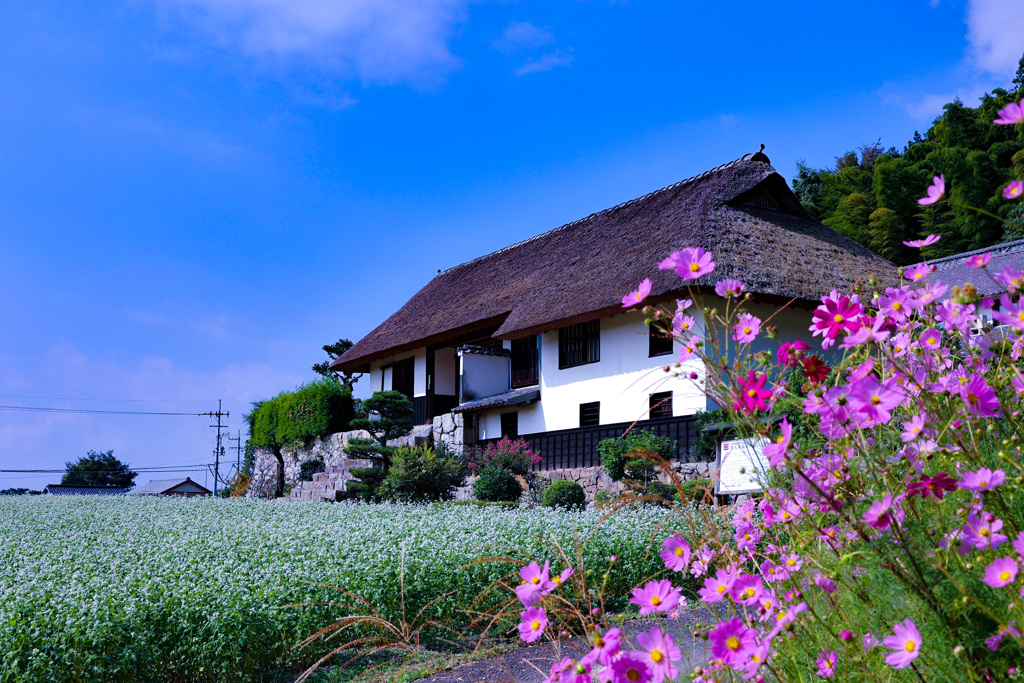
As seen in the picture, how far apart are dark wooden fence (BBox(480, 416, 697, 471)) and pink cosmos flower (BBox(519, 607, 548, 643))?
11.4 meters

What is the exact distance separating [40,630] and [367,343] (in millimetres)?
18621

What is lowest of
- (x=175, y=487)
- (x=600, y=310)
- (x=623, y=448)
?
(x=175, y=487)

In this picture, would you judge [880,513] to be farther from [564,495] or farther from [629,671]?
[564,495]

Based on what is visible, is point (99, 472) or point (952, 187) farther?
point (99, 472)

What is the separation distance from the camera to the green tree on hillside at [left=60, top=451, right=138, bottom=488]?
5662cm

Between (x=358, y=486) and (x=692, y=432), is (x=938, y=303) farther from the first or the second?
(x=358, y=486)

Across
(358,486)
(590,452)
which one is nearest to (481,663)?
(590,452)

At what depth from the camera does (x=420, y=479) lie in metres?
14.4

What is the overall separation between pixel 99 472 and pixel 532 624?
6505 centimetres

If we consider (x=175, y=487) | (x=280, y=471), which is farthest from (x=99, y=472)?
(x=280, y=471)

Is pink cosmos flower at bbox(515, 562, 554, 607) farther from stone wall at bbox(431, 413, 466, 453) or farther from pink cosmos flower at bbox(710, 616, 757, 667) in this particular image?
stone wall at bbox(431, 413, 466, 453)

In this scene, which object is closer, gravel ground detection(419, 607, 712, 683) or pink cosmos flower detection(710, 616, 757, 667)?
pink cosmos flower detection(710, 616, 757, 667)

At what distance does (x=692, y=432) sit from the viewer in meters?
12.7

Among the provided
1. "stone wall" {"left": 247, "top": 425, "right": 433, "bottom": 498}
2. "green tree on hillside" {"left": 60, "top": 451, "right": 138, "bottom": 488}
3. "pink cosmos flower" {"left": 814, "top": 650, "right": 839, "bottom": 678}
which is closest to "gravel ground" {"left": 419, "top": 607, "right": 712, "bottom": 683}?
"pink cosmos flower" {"left": 814, "top": 650, "right": 839, "bottom": 678}
